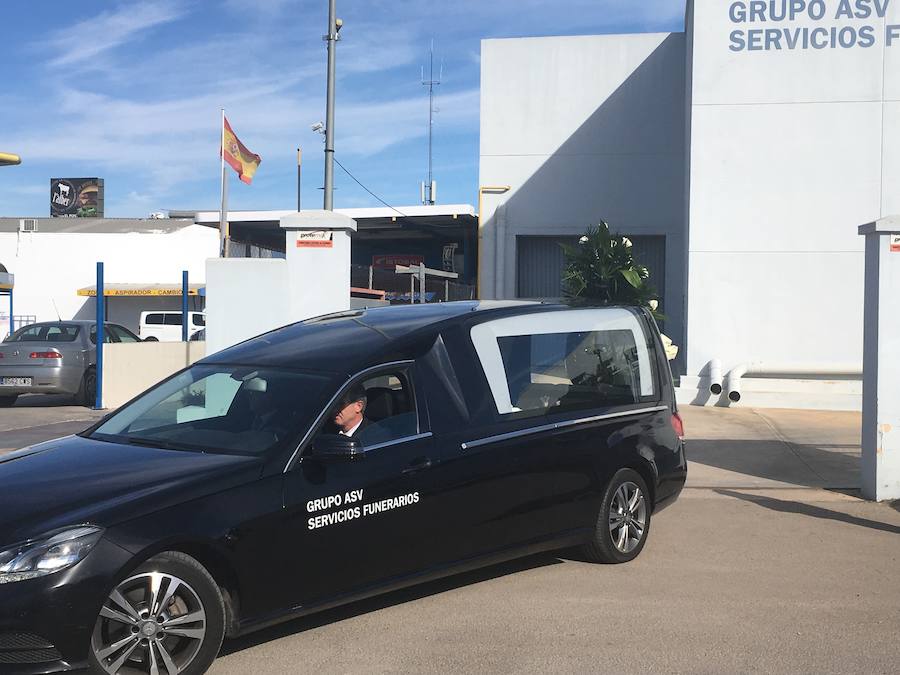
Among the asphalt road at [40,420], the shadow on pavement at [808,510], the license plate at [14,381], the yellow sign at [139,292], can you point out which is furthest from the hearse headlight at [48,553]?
the yellow sign at [139,292]

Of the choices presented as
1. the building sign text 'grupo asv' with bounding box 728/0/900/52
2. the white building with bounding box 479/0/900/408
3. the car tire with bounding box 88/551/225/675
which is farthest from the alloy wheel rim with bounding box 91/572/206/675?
the building sign text 'grupo asv' with bounding box 728/0/900/52

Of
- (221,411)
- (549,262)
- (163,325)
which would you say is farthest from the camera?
(163,325)

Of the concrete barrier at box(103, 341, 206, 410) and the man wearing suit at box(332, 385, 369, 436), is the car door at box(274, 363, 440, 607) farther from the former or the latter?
the concrete barrier at box(103, 341, 206, 410)

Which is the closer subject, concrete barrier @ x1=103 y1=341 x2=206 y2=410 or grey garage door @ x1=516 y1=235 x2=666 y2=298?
concrete barrier @ x1=103 y1=341 x2=206 y2=410

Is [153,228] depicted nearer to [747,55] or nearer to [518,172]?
[518,172]

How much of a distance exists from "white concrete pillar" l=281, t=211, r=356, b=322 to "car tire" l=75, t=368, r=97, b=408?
24.3 ft

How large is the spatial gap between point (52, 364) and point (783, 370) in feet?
38.4

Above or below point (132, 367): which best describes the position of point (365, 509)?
below


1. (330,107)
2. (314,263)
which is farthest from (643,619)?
(330,107)

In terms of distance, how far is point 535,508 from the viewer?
587 centimetres

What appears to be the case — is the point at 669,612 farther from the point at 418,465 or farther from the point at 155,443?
the point at 155,443

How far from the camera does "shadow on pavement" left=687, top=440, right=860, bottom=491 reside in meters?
9.60

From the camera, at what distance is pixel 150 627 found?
4184 mm

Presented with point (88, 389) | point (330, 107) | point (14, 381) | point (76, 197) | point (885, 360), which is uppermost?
point (76, 197)
